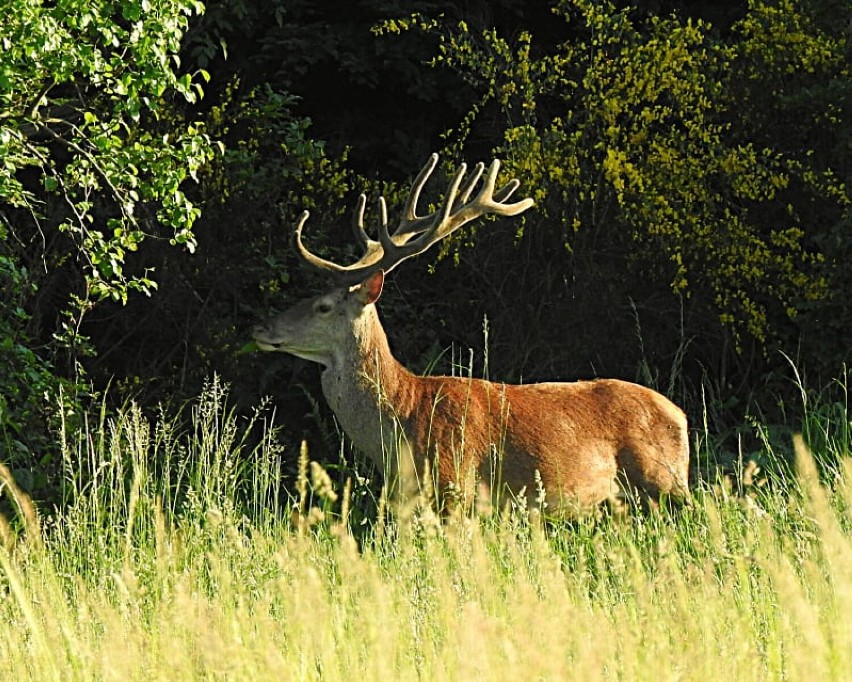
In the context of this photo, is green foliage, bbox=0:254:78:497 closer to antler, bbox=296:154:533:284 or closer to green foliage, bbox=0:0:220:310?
green foliage, bbox=0:0:220:310

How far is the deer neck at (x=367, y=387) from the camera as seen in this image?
257 inches

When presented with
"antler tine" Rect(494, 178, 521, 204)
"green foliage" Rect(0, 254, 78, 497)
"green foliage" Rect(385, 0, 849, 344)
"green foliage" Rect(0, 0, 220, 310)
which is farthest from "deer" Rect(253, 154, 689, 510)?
"green foliage" Rect(385, 0, 849, 344)

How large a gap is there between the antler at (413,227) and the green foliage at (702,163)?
1319 mm

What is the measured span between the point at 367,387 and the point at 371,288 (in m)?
0.47

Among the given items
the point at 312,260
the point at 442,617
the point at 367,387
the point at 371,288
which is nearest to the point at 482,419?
the point at 367,387

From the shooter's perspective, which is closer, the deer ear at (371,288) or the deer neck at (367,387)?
the deer neck at (367,387)

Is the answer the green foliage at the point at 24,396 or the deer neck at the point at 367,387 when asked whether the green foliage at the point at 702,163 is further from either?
the green foliage at the point at 24,396

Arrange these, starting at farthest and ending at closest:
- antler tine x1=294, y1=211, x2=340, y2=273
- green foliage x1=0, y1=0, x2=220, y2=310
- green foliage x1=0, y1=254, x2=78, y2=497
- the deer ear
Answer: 1. green foliage x1=0, y1=254, x2=78, y2=497
2. antler tine x1=294, y1=211, x2=340, y2=273
3. the deer ear
4. green foliage x1=0, y1=0, x2=220, y2=310

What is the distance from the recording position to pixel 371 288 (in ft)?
22.4

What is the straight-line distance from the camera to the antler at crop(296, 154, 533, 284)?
710 cm

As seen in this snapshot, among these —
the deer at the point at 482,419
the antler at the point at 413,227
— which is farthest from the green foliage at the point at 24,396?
the antler at the point at 413,227

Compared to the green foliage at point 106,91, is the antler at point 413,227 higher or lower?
lower

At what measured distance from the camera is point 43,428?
771cm

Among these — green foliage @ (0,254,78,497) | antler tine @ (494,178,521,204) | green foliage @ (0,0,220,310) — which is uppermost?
green foliage @ (0,0,220,310)
